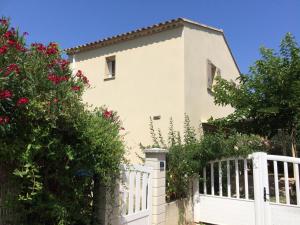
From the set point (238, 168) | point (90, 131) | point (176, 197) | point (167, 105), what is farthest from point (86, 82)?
point (167, 105)

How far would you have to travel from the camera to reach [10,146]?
14.7 ft

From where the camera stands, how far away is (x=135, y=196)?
22.9 feet

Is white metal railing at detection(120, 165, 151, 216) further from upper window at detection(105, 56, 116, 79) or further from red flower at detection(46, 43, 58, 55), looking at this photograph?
upper window at detection(105, 56, 116, 79)

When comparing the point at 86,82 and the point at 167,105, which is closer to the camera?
the point at 86,82

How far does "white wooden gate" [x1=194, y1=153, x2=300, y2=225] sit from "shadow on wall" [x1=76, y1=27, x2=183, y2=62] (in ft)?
20.2

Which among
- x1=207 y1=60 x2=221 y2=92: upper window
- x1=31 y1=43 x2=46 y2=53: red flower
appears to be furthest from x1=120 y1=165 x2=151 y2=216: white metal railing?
x1=207 y1=60 x2=221 y2=92: upper window

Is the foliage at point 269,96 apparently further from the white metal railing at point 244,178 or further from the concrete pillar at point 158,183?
the concrete pillar at point 158,183

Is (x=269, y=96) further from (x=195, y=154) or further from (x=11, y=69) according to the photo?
(x=11, y=69)

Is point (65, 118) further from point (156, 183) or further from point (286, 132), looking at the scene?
point (286, 132)

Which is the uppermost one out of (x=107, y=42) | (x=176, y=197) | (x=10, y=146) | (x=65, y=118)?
(x=107, y=42)

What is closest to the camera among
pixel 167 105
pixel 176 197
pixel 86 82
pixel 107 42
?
pixel 86 82

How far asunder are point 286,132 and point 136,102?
Answer: 6072 mm

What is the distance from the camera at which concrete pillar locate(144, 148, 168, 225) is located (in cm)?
779

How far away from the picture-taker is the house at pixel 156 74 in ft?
42.9
